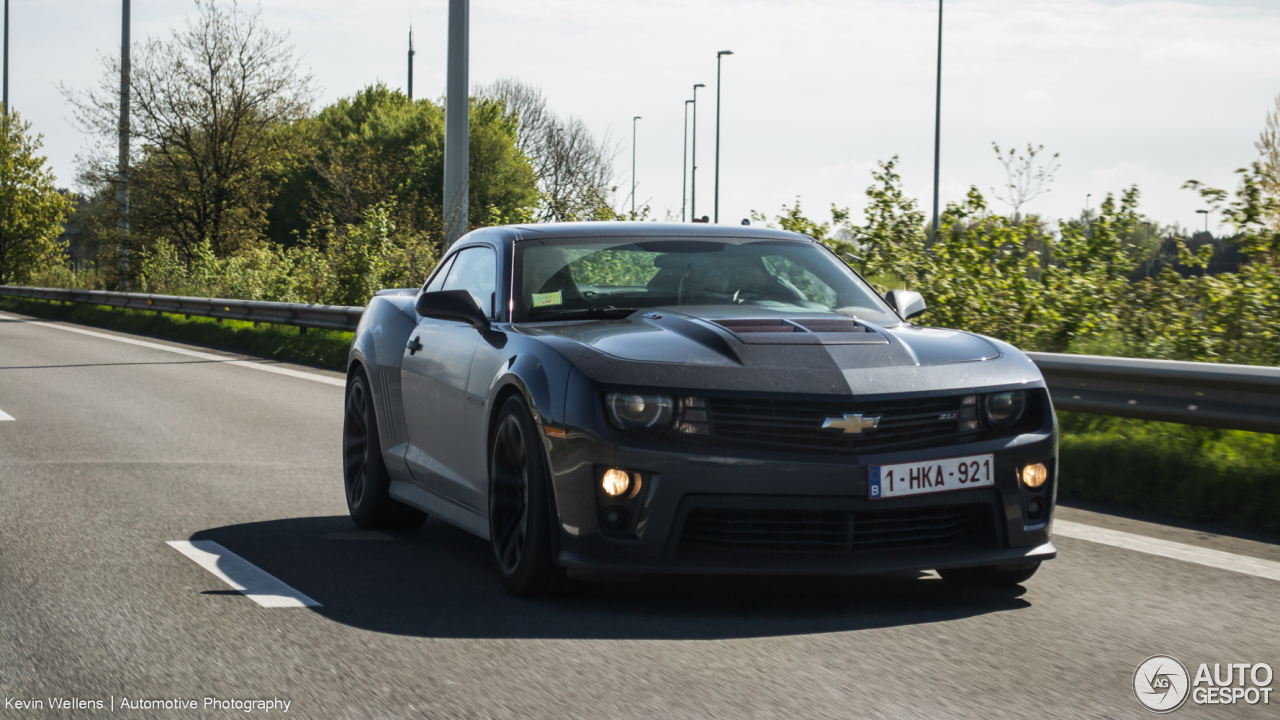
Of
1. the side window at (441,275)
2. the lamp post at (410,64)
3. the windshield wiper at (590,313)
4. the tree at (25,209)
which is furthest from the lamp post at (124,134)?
the lamp post at (410,64)

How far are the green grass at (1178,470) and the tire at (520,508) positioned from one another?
3.50 m

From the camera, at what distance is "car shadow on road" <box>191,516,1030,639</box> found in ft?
15.1

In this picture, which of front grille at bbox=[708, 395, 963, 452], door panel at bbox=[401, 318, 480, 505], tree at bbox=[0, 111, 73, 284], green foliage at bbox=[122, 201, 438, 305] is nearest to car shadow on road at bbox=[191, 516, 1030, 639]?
door panel at bbox=[401, 318, 480, 505]

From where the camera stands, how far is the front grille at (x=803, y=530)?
461 cm

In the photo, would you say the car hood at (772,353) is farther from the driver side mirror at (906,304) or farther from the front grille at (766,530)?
the driver side mirror at (906,304)

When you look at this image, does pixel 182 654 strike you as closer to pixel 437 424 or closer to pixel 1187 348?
pixel 437 424

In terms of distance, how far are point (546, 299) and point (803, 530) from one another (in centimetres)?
162

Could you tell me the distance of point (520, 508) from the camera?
5074 millimetres

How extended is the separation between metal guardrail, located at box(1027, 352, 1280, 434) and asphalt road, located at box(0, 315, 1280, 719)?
801 millimetres

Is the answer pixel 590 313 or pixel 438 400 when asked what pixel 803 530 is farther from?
pixel 438 400

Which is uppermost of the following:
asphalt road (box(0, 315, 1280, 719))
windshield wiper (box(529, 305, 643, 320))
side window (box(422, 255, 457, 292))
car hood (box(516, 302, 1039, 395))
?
side window (box(422, 255, 457, 292))

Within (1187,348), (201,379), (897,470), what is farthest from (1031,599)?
(201,379)

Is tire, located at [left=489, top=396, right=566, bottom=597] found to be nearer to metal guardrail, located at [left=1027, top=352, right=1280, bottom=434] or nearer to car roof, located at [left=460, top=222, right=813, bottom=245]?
car roof, located at [left=460, top=222, right=813, bottom=245]

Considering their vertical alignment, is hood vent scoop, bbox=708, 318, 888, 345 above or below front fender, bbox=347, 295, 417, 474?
above
